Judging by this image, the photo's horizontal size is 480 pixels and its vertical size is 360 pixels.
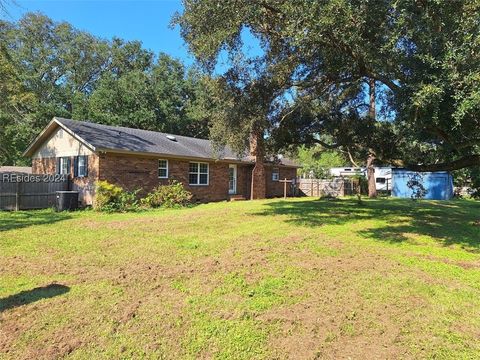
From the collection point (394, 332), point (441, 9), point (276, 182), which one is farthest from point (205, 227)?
point (276, 182)

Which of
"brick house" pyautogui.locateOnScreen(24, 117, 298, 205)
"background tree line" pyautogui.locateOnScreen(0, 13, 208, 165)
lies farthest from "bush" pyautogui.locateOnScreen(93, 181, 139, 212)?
"background tree line" pyautogui.locateOnScreen(0, 13, 208, 165)

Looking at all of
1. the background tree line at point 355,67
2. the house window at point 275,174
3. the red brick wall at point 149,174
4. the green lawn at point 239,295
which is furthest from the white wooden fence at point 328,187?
the green lawn at point 239,295

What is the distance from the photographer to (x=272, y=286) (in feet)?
17.7

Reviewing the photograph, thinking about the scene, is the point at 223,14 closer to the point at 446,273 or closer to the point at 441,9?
the point at 441,9

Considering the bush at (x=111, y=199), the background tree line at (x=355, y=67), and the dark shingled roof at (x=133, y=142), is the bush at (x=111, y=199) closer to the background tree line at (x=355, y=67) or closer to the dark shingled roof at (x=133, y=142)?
the dark shingled roof at (x=133, y=142)

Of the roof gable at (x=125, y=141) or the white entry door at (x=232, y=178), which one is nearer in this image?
the roof gable at (x=125, y=141)

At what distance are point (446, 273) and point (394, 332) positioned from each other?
271 centimetres

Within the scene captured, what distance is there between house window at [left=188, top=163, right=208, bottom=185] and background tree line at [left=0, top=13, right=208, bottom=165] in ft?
31.9

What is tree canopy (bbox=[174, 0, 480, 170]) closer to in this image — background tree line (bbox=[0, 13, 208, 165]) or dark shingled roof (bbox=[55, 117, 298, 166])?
dark shingled roof (bbox=[55, 117, 298, 166])

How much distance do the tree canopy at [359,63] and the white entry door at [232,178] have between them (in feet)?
31.1

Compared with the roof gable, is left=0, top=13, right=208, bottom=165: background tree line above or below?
above

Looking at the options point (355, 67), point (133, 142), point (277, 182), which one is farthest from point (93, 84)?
point (355, 67)

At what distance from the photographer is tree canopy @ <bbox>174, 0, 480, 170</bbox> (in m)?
7.29

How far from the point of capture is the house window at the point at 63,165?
60.3 ft
